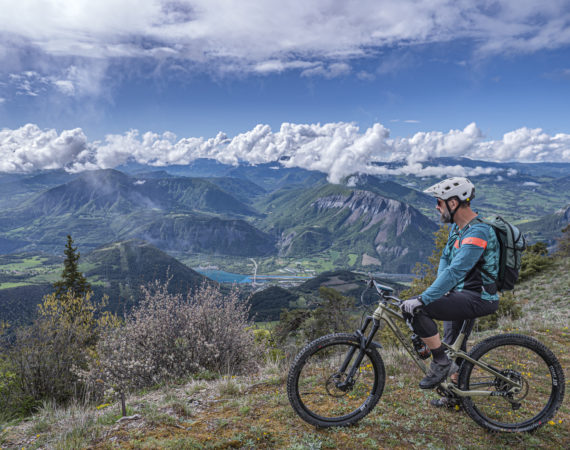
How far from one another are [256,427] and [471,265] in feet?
11.1

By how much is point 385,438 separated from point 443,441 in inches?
28.3

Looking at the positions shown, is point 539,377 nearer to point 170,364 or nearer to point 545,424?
point 545,424

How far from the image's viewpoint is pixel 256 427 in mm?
4223

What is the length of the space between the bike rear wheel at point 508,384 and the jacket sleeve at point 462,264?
129cm

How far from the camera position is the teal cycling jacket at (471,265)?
3.78m

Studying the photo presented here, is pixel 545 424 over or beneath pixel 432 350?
beneath

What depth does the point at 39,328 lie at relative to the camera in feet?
33.6

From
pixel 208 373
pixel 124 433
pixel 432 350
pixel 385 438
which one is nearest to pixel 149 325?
pixel 208 373

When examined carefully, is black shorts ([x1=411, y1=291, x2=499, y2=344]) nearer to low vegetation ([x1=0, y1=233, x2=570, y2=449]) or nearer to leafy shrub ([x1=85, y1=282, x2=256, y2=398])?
low vegetation ([x1=0, y1=233, x2=570, y2=449])

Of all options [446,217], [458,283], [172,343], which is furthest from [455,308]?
[172,343]

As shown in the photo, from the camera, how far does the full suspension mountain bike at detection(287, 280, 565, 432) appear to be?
4266mm

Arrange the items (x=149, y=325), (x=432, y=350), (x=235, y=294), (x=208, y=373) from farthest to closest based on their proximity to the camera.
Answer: (x=235, y=294) < (x=149, y=325) < (x=208, y=373) < (x=432, y=350)

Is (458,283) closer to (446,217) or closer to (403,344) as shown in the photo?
(446,217)

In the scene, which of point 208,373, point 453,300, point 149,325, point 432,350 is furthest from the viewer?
point 149,325
